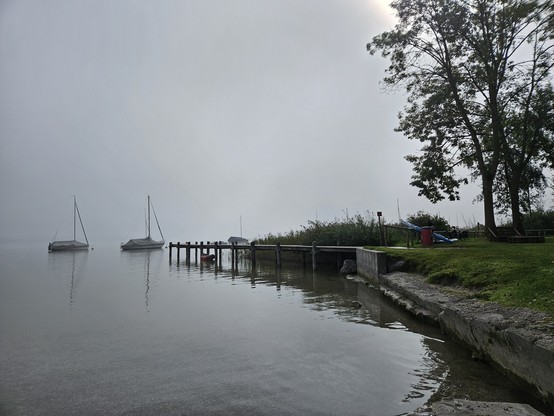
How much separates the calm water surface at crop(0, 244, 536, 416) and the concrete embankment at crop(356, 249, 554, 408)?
0.93ft

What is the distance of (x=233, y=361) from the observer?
6551 millimetres

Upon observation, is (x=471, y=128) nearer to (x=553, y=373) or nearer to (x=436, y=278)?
(x=436, y=278)

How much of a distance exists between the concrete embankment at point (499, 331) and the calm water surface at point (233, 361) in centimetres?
28

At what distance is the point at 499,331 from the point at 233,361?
432cm

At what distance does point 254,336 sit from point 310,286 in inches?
329

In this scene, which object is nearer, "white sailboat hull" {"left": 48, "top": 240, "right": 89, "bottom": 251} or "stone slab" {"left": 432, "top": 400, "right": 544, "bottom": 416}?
"stone slab" {"left": 432, "top": 400, "right": 544, "bottom": 416}

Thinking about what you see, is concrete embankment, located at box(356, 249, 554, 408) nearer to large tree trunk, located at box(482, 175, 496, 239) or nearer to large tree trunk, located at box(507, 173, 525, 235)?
large tree trunk, located at box(482, 175, 496, 239)

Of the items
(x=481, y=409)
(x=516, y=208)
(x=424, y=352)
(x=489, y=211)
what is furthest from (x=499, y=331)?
(x=516, y=208)

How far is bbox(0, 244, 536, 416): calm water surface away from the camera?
4797 mm

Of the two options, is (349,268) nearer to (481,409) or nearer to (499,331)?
(499,331)

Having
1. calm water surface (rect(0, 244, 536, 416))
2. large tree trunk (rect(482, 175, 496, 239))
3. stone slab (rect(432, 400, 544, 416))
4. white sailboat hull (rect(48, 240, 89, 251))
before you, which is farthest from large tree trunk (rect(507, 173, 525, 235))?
white sailboat hull (rect(48, 240, 89, 251))

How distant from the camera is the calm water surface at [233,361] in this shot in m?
4.80

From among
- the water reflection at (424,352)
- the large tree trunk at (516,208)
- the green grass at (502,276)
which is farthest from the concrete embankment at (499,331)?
the large tree trunk at (516,208)

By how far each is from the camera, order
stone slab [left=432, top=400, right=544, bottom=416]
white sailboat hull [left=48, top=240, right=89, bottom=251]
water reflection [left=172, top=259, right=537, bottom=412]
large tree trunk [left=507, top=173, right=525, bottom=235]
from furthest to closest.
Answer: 1. white sailboat hull [left=48, top=240, right=89, bottom=251]
2. large tree trunk [left=507, top=173, right=525, bottom=235]
3. water reflection [left=172, top=259, right=537, bottom=412]
4. stone slab [left=432, top=400, right=544, bottom=416]
